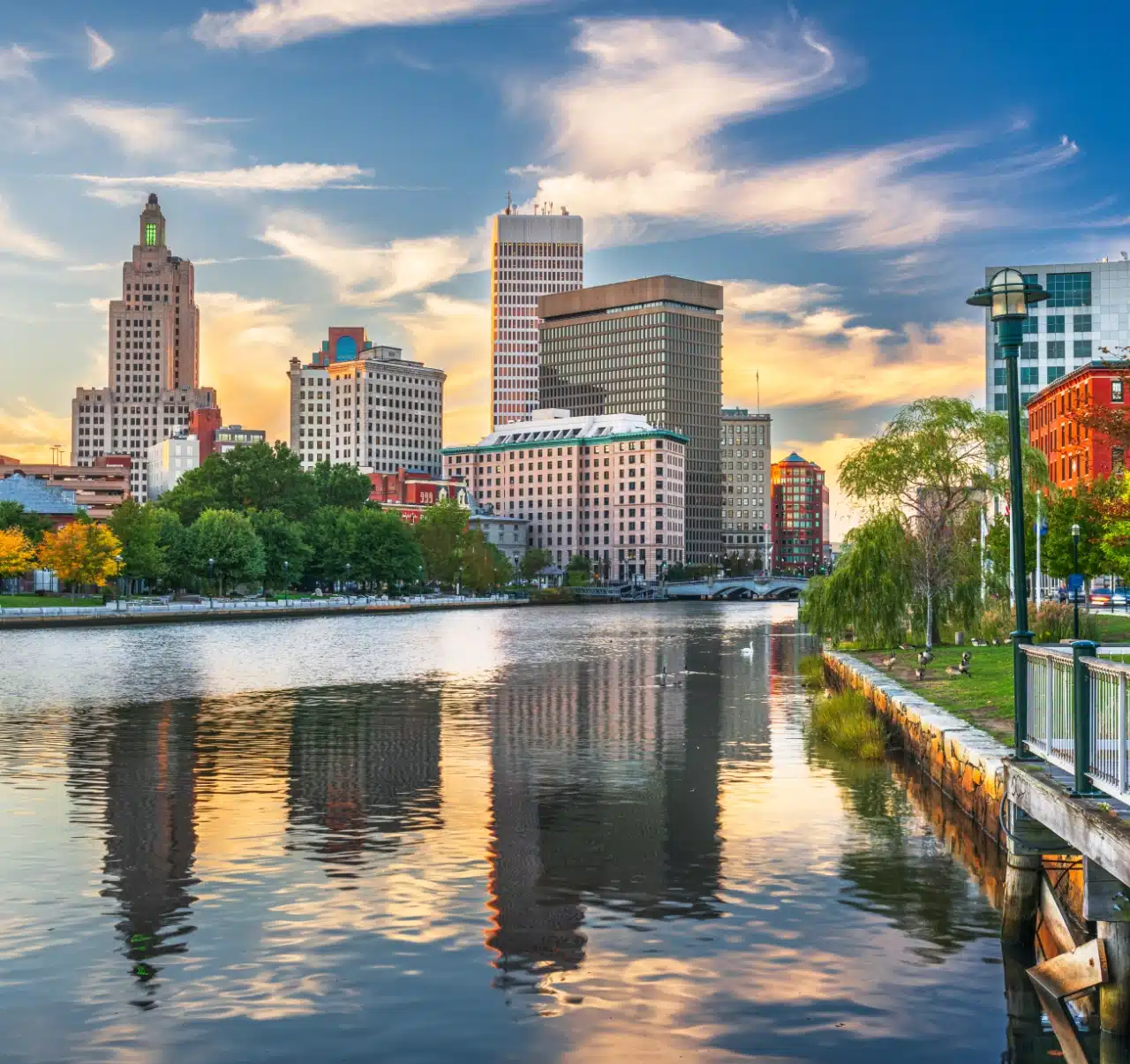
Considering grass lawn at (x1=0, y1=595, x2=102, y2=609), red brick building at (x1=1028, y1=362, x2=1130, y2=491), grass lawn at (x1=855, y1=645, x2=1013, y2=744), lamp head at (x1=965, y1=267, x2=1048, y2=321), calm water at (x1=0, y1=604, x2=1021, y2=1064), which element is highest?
red brick building at (x1=1028, y1=362, x2=1130, y2=491)

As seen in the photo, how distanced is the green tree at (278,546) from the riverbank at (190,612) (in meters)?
6.03

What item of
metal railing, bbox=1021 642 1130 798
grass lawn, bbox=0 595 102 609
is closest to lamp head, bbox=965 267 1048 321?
metal railing, bbox=1021 642 1130 798

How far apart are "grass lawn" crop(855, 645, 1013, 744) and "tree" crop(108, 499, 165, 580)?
3838 inches

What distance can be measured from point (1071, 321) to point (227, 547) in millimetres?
91284

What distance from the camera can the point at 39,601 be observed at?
403ft

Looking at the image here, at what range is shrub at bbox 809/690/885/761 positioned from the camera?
3241cm

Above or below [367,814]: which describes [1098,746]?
above

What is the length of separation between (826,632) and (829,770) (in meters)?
26.5

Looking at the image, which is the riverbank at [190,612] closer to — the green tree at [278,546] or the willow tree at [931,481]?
the green tree at [278,546]

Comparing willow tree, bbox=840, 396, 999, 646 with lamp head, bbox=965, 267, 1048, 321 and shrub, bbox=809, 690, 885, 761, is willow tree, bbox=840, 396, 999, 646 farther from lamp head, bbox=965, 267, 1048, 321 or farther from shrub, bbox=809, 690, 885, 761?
lamp head, bbox=965, 267, 1048, 321

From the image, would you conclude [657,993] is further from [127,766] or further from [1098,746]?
[127,766]

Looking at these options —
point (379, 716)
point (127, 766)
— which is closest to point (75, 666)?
point (379, 716)

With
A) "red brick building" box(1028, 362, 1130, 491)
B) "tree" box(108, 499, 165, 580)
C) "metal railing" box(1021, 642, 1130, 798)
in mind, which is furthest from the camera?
"tree" box(108, 499, 165, 580)

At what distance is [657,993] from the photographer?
1500 cm
